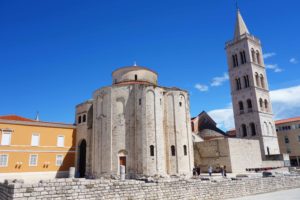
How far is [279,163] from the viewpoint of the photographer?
3569 centimetres

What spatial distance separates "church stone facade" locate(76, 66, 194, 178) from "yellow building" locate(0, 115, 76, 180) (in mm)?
3131

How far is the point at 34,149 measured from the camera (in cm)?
2736

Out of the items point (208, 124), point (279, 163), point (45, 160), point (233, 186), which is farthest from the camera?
point (208, 124)

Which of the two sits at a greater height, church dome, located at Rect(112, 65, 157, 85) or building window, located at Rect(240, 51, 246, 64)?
building window, located at Rect(240, 51, 246, 64)

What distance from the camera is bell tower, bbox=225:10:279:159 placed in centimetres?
4100

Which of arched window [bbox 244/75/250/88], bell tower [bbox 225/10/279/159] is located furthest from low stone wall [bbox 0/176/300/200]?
arched window [bbox 244/75/250/88]

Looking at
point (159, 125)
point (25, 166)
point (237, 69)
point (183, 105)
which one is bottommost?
point (25, 166)

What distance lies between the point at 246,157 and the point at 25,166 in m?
27.2

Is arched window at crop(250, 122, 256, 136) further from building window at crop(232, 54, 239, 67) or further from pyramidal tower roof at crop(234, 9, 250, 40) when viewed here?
pyramidal tower roof at crop(234, 9, 250, 40)

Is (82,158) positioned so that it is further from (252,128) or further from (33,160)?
(252,128)

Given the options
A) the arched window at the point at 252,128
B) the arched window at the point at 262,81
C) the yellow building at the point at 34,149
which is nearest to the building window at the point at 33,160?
the yellow building at the point at 34,149

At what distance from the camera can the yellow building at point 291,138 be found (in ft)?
155

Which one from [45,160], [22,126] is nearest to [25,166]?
[45,160]

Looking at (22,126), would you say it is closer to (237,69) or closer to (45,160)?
(45,160)
